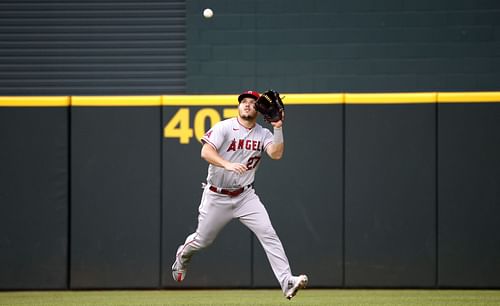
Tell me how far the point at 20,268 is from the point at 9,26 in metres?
3.74

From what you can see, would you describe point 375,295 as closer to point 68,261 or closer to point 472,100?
point 472,100

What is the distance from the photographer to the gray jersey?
780 centimetres

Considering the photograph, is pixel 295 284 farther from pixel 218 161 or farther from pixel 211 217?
pixel 218 161

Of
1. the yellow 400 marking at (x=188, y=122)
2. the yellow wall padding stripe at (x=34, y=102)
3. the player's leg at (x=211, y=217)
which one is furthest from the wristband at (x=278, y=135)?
the yellow wall padding stripe at (x=34, y=102)

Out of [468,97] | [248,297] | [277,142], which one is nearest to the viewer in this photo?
[277,142]

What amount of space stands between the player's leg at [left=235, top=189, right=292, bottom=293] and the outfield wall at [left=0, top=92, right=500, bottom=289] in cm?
184

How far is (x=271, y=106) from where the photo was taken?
7.46 metres

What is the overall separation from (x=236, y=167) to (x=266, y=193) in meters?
2.39

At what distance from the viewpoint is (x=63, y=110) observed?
381 inches

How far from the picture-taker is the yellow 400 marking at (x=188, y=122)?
31.5ft

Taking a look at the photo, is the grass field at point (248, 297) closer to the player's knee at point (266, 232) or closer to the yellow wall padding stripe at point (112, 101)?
the player's knee at point (266, 232)

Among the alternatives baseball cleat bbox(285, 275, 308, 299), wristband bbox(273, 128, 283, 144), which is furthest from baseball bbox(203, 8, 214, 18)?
baseball cleat bbox(285, 275, 308, 299)

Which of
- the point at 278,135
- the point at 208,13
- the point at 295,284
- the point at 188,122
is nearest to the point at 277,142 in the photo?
the point at 278,135

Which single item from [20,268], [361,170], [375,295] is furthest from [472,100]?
[20,268]
